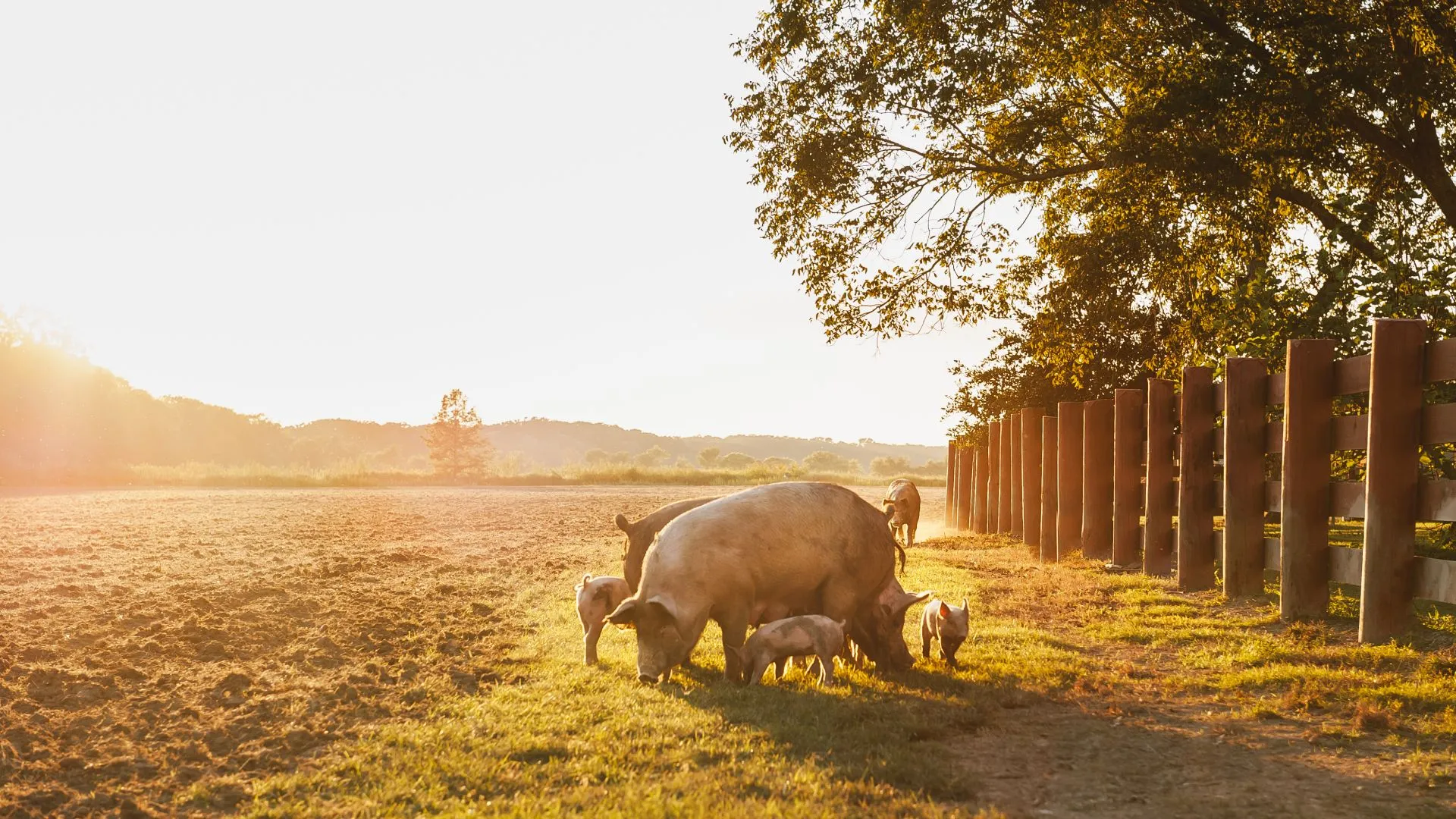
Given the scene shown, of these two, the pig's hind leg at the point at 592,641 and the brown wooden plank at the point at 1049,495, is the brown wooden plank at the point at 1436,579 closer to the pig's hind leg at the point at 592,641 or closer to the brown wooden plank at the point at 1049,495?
the pig's hind leg at the point at 592,641

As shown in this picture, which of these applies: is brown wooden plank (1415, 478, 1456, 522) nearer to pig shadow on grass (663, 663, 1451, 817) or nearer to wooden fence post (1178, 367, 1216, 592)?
pig shadow on grass (663, 663, 1451, 817)

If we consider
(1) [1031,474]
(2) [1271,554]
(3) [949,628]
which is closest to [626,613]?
(3) [949,628]

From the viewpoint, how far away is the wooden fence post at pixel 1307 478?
910 cm

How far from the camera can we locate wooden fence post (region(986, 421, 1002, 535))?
22172 millimetres

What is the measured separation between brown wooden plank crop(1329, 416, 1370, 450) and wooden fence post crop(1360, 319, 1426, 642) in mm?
307

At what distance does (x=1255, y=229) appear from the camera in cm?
1638

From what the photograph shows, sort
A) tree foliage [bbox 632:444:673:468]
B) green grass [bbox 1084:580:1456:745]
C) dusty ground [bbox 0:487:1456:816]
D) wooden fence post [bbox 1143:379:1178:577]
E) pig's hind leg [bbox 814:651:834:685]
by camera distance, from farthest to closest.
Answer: tree foliage [bbox 632:444:673:468] < wooden fence post [bbox 1143:379:1178:577] < pig's hind leg [bbox 814:651:834:685] < green grass [bbox 1084:580:1456:745] < dusty ground [bbox 0:487:1456:816]

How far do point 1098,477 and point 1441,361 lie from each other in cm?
714

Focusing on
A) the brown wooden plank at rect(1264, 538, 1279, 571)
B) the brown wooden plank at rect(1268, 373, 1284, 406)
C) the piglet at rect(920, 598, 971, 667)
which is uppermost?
the brown wooden plank at rect(1268, 373, 1284, 406)

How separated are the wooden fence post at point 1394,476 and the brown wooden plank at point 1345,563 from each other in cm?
35

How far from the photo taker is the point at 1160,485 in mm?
12664

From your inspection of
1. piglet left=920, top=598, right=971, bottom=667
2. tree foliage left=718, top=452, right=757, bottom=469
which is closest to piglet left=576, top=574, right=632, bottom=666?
piglet left=920, top=598, right=971, bottom=667

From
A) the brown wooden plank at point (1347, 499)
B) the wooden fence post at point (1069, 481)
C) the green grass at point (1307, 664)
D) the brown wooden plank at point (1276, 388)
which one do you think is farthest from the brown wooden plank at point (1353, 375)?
the wooden fence post at point (1069, 481)

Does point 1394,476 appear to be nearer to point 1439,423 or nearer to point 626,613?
point 1439,423
